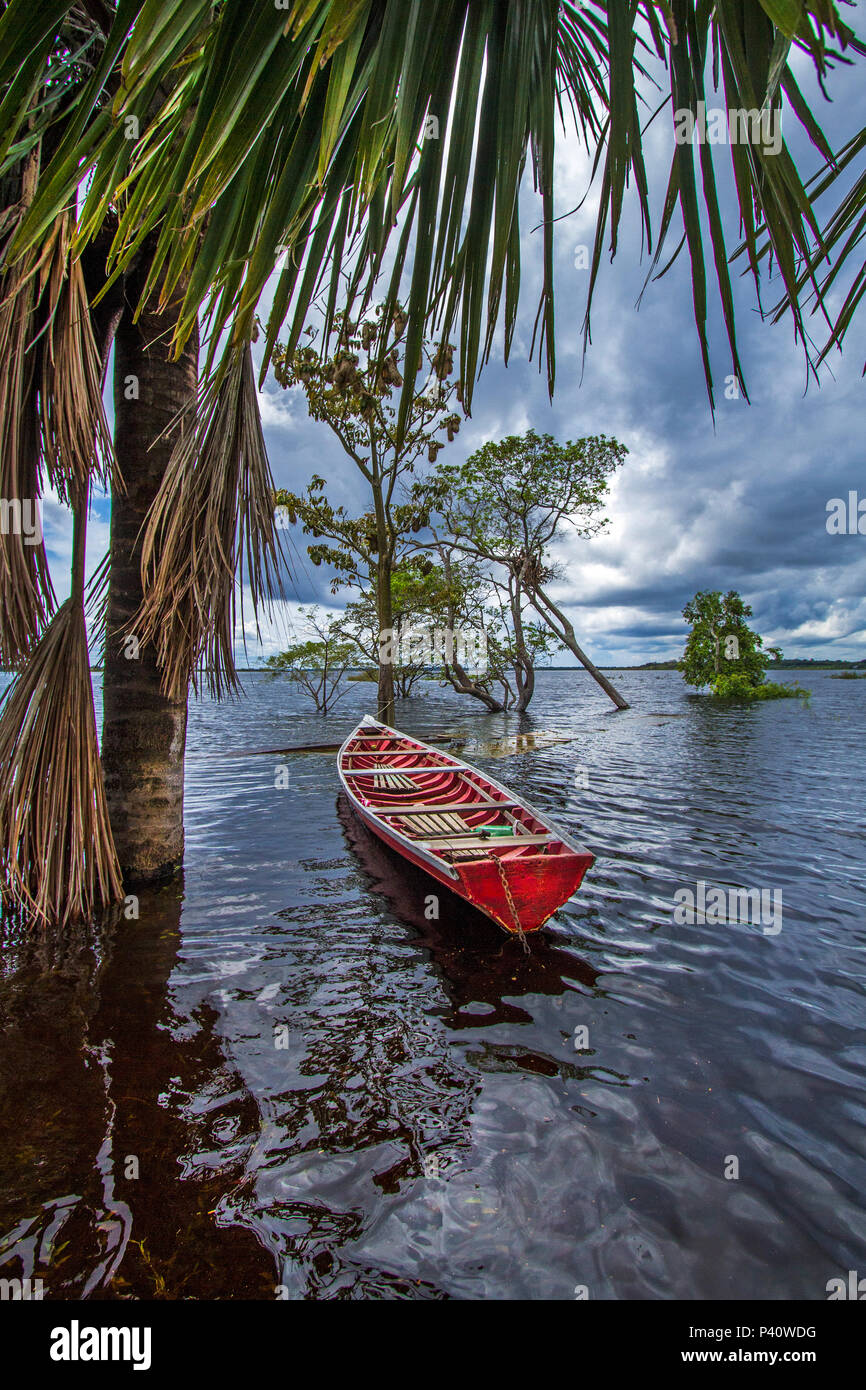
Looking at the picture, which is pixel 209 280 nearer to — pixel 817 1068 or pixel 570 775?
pixel 817 1068

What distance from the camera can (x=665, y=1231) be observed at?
2.63 meters

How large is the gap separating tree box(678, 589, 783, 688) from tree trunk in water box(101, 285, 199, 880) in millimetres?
36715

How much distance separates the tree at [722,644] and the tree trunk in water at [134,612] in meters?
36.7

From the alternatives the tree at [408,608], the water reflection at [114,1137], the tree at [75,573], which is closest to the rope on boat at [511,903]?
the water reflection at [114,1137]

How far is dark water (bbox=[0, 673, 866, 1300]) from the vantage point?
2.48 m

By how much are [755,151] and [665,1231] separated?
3.45 meters

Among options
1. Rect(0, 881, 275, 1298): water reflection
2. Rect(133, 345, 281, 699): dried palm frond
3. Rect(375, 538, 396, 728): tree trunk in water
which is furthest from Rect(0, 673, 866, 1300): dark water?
Rect(375, 538, 396, 728): tree trunk in water

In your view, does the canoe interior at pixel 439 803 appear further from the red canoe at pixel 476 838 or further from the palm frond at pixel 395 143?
the palm frond at pixel 395 143

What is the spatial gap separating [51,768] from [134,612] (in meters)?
1.44

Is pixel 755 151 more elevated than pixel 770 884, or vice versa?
pixel 755 151

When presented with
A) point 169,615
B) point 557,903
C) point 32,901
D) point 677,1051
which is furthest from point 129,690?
point 677,1051

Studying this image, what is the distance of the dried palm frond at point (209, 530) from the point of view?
4457mm

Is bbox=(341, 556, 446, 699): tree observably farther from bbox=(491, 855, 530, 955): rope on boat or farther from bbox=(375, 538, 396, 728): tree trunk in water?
bbox=(491, 855, 530, 955): rope on boat
